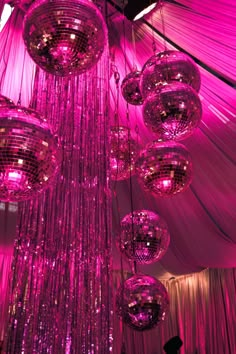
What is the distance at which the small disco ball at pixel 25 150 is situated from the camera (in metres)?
1.13

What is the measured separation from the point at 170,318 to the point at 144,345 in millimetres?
568

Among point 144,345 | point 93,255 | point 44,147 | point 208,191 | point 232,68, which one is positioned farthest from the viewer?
point 144,345

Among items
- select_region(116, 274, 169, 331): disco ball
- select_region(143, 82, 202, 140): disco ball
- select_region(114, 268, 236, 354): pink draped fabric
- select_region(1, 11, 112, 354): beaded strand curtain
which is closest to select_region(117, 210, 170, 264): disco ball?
select_region(1, 11, 112, 354): beaded strand curtain

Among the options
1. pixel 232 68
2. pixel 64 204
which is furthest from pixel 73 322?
pixel 232 68

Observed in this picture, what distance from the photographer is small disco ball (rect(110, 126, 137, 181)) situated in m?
2.40

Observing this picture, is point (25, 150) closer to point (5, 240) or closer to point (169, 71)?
point (169, 71)

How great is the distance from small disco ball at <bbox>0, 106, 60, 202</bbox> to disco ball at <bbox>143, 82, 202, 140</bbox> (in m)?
0.64

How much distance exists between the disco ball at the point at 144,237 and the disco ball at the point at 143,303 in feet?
0.86

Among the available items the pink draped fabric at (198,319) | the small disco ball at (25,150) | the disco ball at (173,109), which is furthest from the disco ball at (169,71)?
the pink draped fabric at (198,319)

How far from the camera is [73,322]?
6.51ft

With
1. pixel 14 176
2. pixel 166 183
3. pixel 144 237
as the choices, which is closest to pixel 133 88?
pixel 166 183

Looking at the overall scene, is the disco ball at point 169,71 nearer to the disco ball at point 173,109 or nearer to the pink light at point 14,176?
the disco ball at point 173,109

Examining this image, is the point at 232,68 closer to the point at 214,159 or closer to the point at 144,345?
the point at 214,159

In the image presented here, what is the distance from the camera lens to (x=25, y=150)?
1133 millimetres
